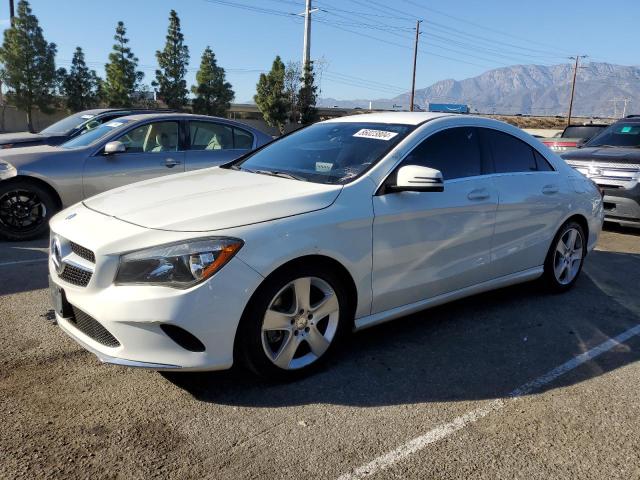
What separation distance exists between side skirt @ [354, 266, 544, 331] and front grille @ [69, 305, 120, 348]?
145 centimetres

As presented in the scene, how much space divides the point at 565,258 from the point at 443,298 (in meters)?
1.85

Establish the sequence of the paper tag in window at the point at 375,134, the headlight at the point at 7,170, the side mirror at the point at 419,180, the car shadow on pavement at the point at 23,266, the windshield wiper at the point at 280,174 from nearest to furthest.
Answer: the side mirror at the point at 419,180, the windshield wiper at the point at 280,174, the paper tag in window at the point at 375,134, the car shadow on pavement at the point at 23,266, the headlight at the point at 7,170

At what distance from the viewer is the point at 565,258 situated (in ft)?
17.1

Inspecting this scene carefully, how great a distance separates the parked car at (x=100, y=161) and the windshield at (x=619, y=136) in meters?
6.29

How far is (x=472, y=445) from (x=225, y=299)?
4.63ft

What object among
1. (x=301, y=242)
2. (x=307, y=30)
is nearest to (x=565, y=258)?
(x=301, y=242)

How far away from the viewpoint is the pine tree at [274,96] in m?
47.3

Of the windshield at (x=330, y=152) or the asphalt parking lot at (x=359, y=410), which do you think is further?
the windshield at (x=330, y=152)

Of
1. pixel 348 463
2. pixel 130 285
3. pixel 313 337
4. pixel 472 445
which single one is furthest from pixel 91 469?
pixel 472 445

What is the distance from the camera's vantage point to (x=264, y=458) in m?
2.57

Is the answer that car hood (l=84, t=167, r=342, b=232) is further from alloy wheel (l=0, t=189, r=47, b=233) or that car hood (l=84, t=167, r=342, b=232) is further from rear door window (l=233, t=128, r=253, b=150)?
rear door window (l=233, t=128, r=253, b=150)

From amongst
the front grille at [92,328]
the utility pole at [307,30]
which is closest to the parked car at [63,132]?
the front grille at [92,328]

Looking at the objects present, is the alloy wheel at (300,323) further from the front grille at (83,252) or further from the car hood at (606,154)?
the car hood at (606,154)

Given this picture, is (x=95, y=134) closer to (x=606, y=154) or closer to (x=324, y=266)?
(x=324, y=266)
